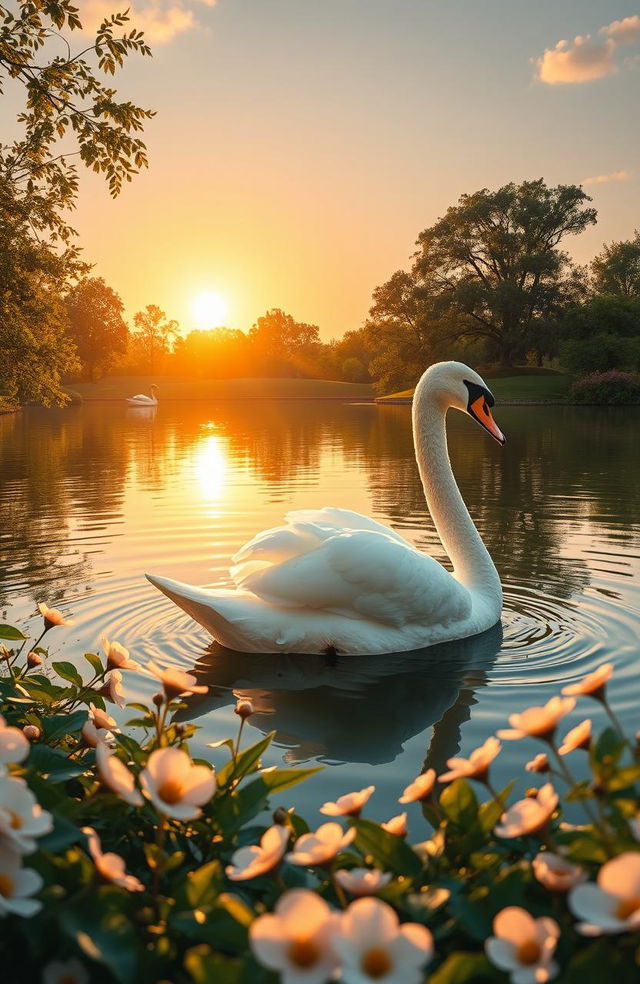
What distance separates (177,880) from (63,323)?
25.2m

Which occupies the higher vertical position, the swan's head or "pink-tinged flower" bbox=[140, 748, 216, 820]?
the swan's head

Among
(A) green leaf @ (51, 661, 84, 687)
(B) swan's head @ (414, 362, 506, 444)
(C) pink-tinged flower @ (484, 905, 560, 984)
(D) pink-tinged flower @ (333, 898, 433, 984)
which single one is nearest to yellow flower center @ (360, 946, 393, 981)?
(D) pink-tinged flower @ (333, 898, 433, 984)

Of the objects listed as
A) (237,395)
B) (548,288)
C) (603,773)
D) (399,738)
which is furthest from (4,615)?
(237,395)

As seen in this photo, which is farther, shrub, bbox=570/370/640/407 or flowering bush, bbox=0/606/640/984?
shrub, bbox=570/370/640/407

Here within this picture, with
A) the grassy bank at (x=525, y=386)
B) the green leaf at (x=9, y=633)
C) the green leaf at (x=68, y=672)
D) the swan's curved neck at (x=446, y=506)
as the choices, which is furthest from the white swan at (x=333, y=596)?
the grassy bank at (x=525, y=386)

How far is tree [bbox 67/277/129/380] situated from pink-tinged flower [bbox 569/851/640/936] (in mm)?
90054

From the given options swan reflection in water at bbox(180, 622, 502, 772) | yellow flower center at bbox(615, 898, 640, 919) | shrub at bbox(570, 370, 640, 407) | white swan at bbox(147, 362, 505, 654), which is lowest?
swan reflection in water at bbox(180, 622, 502, 772)

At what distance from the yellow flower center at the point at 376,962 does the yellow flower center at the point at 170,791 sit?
1.44 feet

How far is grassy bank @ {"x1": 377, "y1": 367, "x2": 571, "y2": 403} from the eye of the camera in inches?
2163

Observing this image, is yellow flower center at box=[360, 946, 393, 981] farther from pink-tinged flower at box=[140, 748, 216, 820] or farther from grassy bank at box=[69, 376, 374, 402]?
grassy bank at box=[69, 376, 374, 402]

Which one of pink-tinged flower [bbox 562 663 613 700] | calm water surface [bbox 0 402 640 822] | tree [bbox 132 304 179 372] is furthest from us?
tree [bbox 132 304 179 372]

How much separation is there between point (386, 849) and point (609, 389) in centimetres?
5366

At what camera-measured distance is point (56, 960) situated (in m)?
1.23

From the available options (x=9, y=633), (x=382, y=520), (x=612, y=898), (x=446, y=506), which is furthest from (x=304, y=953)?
(x=382, y=520)
